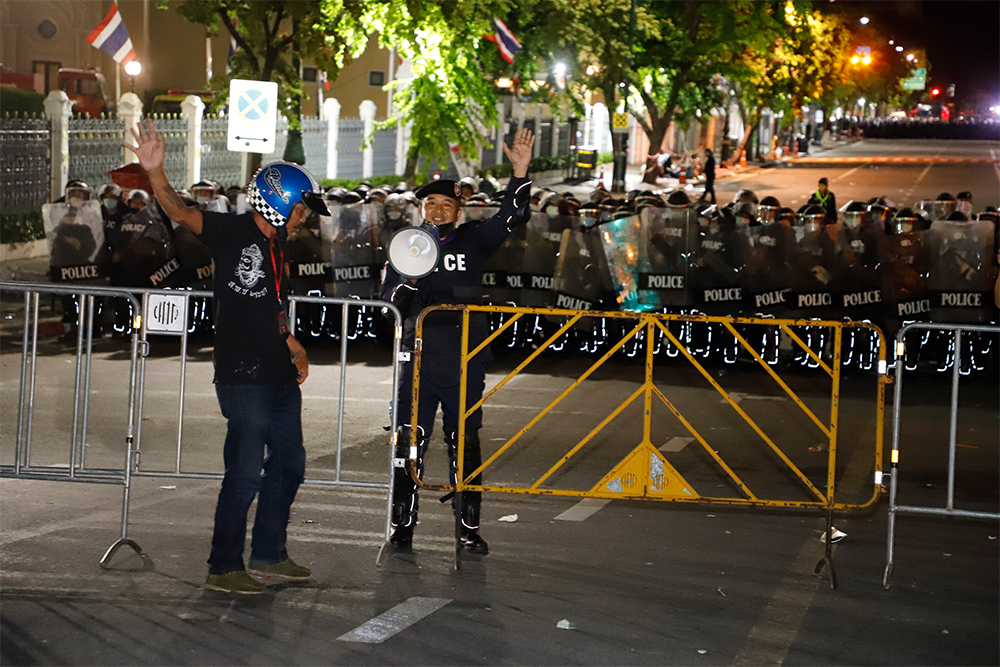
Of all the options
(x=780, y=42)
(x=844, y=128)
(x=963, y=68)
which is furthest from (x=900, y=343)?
(x=963, y=68)

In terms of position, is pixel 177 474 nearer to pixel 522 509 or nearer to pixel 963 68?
pixel 522 509

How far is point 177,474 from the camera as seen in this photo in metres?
7.39

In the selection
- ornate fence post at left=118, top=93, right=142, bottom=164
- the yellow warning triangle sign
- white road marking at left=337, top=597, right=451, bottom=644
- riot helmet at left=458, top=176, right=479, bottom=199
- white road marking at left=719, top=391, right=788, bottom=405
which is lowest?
white road marking at left=337, top=597, right=451, bottom=644

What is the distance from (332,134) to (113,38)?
9977mm

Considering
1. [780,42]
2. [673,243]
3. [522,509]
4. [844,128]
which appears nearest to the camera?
[522,509]

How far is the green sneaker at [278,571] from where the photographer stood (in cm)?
660

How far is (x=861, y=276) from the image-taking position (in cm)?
1517

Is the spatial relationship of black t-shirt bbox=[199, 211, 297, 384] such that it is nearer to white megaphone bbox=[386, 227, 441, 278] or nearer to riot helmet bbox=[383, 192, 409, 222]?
white megaphone bbox=[386, 227, 441, 278]

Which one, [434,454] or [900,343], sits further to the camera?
[434,454]

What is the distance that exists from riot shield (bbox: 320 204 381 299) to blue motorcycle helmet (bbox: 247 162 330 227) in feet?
30.3

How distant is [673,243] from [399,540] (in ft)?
28.7

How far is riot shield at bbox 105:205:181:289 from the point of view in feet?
50.0

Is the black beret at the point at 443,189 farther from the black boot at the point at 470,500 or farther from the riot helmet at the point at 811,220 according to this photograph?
the riot helmet at the point at 811,220

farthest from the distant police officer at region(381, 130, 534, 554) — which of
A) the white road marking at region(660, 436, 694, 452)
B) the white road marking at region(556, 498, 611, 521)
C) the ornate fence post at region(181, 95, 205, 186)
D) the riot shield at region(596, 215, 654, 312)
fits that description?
the ornate fence post at region(181, 95, 205, 186)
